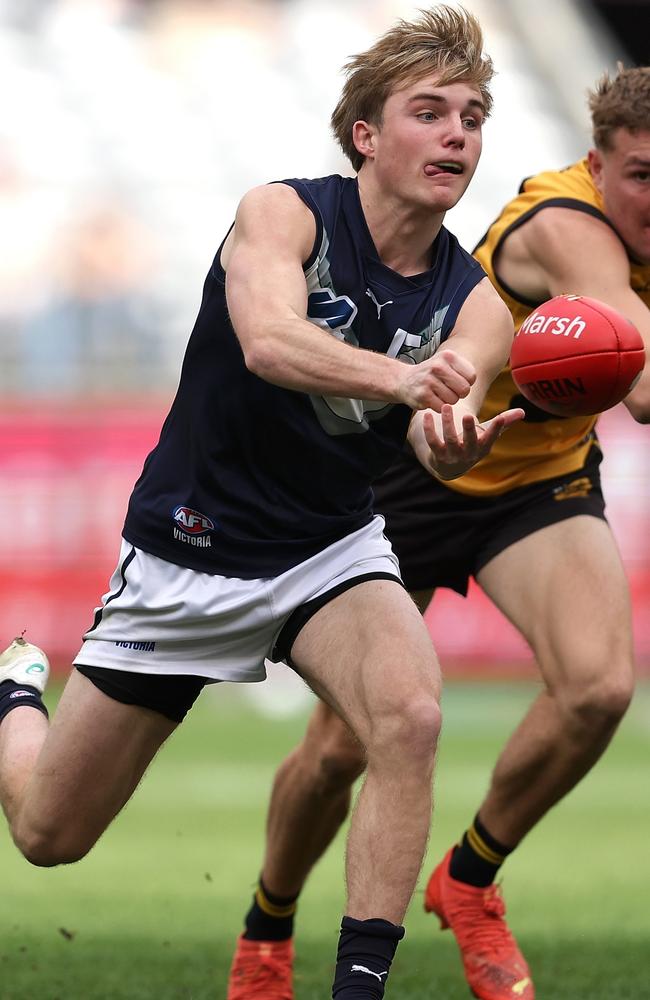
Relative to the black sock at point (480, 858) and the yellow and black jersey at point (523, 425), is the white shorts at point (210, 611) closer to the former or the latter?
the yellow and black jersey at point (523, 425)

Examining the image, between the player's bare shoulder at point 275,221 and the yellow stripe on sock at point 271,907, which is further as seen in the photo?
the yellow stripe on sock at point 271,907

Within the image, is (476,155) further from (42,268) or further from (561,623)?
(42,268)

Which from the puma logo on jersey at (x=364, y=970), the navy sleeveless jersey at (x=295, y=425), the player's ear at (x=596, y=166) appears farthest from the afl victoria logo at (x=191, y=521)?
the player's ear at (x=596, y=166)

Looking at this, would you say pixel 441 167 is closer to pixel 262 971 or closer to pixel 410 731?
pixel 410 731

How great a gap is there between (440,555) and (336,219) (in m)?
1.58

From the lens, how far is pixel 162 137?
20.1m

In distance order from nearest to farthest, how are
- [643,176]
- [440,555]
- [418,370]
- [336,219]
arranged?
[418,370] → [336,219] → [643,176] → [440,555]

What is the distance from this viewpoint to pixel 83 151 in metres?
19.7

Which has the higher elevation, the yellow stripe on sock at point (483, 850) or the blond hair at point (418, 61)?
the blond hair at point (418, 61)

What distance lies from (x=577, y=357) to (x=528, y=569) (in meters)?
1.17

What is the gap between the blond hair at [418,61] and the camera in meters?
4.30

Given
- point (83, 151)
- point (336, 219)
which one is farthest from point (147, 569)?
point (83, 151)

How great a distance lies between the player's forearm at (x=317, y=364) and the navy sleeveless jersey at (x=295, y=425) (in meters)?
0.34

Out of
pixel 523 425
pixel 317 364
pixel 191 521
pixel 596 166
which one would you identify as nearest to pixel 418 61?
pixel 317 364
